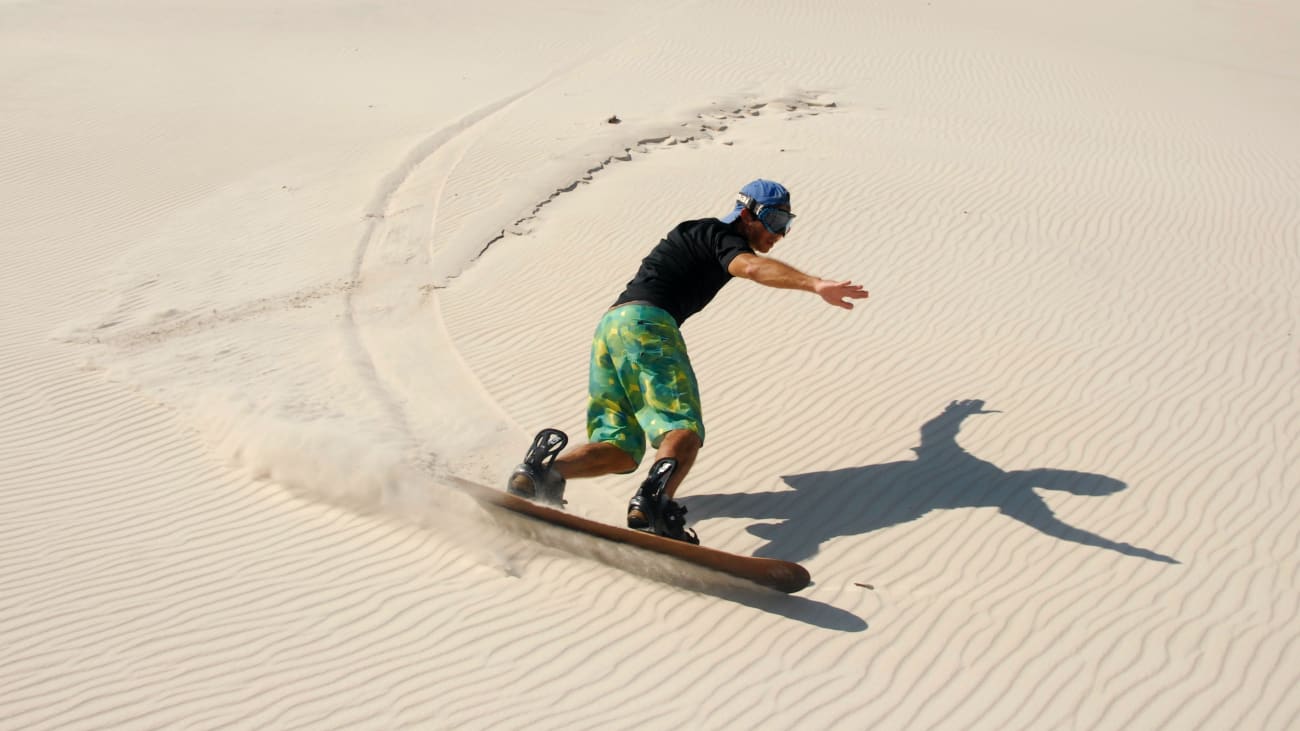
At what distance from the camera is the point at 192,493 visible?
6805 millimetres

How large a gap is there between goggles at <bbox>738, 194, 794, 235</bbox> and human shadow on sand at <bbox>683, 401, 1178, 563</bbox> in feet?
5.69

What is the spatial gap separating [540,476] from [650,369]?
2.68 feet

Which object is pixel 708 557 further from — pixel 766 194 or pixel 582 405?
pixel 582 405

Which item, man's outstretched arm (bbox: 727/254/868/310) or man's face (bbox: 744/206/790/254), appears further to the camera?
man's face (bbox: 744/206/790/254)

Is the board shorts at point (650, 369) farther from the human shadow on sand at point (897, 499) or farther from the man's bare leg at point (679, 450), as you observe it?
the human shadow on sand at point (897, 499)

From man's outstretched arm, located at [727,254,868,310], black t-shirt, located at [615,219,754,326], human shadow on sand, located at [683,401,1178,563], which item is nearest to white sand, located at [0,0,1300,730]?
human shadow on sand, located at [683,401,1178,563]

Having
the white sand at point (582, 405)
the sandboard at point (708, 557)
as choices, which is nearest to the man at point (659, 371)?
the sandboard at point (708, 557)

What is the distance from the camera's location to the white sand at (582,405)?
→ 15.9ft

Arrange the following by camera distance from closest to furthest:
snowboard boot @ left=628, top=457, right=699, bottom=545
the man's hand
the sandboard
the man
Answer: the man's hand < the sandboard < snowboard boot @ left=628, top=457, right=699, bottom=545 < the man

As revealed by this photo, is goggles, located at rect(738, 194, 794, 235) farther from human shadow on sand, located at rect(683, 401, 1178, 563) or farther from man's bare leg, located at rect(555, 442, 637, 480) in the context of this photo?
human shadow on sand, located at rect(683, 401, 1178, 563)

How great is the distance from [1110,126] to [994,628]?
14.9 metres

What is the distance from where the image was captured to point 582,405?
822 cm

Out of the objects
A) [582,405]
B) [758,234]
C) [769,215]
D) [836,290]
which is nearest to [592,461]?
[758,234]

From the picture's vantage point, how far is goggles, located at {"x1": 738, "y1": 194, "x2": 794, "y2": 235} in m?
5.67
